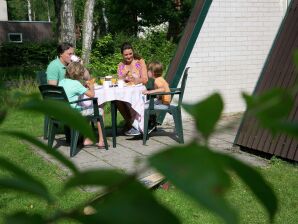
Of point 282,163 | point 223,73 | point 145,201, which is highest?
point 145,201

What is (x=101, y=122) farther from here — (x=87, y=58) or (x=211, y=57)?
(x=87, y=58)

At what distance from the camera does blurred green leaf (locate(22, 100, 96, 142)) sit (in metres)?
0.49

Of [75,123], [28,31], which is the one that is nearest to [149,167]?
[75,123]

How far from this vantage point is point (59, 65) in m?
7.79

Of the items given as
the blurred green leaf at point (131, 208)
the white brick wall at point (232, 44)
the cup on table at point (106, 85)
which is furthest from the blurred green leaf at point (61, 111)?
the white brick wall at point (232, 44)

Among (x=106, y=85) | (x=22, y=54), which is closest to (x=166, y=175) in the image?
(x=106, y=85)

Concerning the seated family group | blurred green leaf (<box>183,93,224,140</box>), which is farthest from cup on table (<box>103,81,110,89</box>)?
blurred green leaf (<box>183,93,224,140</box>)

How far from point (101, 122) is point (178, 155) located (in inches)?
262

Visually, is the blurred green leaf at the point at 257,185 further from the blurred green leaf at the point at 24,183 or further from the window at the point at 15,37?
the window at the point at 15,37

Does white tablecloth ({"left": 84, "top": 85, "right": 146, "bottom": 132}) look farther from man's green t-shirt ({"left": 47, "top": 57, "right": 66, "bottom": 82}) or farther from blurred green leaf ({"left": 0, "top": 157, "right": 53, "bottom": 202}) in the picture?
blurred green leaf ({"left": 0, "top": 157, "right": 53, "bottom": 202})

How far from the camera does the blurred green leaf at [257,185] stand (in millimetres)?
448

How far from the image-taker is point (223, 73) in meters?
9.47

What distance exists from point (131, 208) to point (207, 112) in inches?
4.0

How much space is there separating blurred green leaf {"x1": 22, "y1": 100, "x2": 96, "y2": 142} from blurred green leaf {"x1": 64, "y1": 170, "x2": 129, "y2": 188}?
3.2 inches
